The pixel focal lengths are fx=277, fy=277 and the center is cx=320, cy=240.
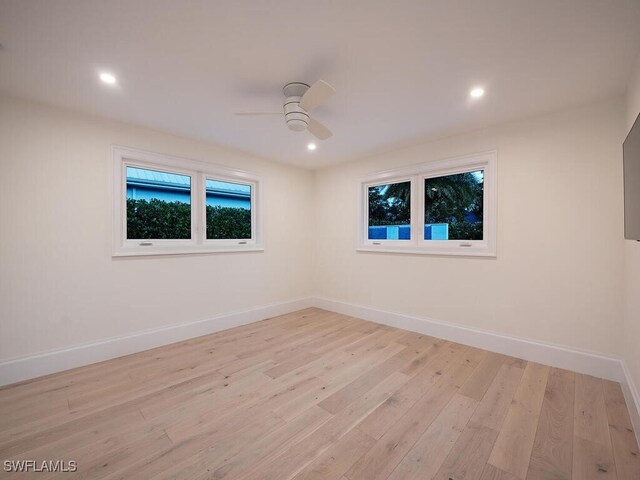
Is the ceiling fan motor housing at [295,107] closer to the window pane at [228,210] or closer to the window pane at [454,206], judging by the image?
the window pane at [228,210]

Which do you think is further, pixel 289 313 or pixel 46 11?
pixel 289 313

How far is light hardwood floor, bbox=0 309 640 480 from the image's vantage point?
4.96ft

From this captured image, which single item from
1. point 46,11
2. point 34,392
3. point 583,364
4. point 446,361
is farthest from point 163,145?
point 583,364

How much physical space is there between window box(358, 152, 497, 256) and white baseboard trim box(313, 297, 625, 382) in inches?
35.0

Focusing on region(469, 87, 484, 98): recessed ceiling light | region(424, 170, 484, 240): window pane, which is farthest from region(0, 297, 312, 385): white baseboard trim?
region(469, 87, 484, 98): recessed ceiling light

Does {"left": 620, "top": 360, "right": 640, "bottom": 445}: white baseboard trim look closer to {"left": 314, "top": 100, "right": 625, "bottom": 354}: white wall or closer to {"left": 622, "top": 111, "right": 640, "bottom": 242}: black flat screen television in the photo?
{"left": 314, "top": 100, "right": 625, "bottom": 354}: white wall

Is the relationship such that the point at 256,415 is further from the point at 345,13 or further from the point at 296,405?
the point at 345,13

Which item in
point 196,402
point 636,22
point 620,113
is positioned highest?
point 636,22

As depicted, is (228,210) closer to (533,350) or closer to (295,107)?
(295,107)

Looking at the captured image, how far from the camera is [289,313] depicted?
14.7ft

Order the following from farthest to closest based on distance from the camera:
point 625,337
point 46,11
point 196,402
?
point 625,337
point 196,402
point 46,11

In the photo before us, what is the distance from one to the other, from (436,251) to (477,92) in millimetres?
1785

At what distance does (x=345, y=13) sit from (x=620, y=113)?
2570 mm

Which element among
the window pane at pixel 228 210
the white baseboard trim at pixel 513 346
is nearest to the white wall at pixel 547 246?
the white baseboard trim at pixel 513 346
